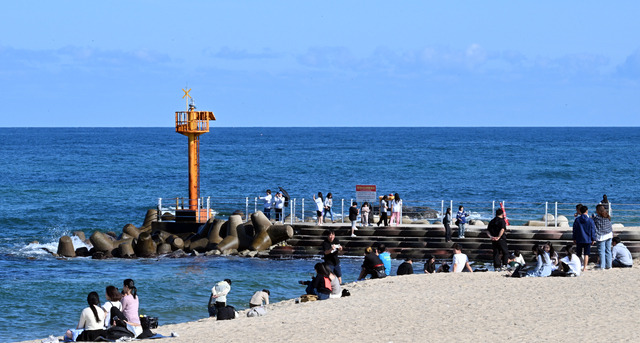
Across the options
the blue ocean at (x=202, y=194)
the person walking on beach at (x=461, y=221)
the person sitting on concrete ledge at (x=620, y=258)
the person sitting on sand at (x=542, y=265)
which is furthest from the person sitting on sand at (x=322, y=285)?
the person walking on beach at (x=461, y=221)

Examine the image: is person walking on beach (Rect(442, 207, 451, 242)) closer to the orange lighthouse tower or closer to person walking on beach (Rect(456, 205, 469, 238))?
person walking on beach (Rect(456, 205, 469, 238))

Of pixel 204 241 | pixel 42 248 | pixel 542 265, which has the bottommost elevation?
pixel 42 248

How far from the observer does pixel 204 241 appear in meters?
29.9

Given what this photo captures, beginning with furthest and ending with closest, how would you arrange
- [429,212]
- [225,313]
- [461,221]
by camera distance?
[429,212] < [461,221] < [225,313]

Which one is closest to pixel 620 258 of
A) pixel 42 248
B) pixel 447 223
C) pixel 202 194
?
pixel 447 223

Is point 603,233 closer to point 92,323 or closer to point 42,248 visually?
point 92,323

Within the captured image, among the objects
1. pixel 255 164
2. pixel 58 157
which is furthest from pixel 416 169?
pixel 58 157

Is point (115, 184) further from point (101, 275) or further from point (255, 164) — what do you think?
point (101, 275)

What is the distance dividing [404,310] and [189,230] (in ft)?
55.1

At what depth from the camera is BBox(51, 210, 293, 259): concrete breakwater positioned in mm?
28984

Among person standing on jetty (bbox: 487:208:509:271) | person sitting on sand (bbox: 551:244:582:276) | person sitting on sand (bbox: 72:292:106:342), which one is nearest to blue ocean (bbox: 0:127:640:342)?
person sitting on sand (bbox: 72:292:106:342)

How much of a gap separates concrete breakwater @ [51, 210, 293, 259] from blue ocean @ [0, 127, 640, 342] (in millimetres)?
753

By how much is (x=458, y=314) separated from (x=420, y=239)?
40.6 ft

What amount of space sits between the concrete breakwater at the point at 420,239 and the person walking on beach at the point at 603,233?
6.08 m
